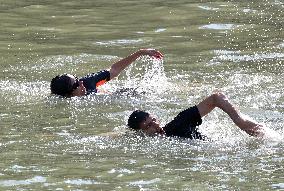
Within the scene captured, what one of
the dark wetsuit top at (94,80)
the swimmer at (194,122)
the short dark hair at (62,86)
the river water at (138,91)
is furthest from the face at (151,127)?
the dark wetsuit top at (94,80)

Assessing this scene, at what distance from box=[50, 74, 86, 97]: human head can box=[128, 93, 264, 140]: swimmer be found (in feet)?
9.88

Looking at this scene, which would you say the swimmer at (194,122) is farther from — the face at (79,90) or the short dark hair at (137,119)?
the face at (79,90)

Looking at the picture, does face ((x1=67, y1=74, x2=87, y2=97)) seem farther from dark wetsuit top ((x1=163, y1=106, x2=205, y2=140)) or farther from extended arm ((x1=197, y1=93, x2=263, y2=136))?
extended arm ((x1=197, y1=93, x2=263, y2=136))

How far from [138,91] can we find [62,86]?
124 centimetres

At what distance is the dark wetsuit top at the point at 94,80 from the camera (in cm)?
1474

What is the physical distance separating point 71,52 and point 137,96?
4.05 meters

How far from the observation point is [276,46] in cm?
1828

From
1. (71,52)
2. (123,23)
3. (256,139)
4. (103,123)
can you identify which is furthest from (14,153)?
(123,23)

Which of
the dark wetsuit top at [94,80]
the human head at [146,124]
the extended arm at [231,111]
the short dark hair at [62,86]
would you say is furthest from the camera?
the dark wetsuit top at [94,80]

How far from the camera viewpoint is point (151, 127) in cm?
1163

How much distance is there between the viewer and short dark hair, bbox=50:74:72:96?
1441 centimetres

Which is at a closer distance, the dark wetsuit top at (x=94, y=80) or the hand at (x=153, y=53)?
the hand at (x=153, y=53)

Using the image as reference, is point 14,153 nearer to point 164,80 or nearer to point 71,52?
point 164,80

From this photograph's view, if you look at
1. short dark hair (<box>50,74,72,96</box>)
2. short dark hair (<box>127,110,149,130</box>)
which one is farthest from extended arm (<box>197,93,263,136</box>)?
short dark hair (<box>50,74,72,96</box>)
